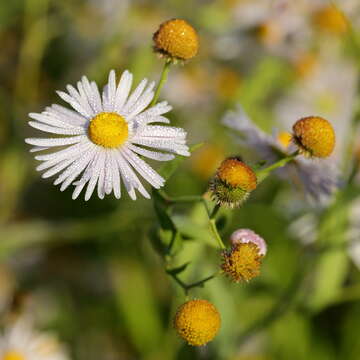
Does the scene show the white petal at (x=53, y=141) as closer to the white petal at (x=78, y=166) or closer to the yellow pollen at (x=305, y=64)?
the white petal at (x=78, y=166)

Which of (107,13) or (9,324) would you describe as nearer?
(9,324)

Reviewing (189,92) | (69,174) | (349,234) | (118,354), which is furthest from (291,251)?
(69,174)

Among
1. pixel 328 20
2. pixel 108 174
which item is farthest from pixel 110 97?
pixel 328 20

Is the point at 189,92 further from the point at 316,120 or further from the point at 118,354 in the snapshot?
the point at 316,120

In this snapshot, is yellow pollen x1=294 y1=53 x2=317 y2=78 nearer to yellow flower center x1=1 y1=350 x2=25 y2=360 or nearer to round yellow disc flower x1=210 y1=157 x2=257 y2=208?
yellow flower center x1=1 y1=350 x2=25 y2=360

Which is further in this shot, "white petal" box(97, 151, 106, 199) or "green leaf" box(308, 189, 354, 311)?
"green leaf" box(308, 189, 354, 311)

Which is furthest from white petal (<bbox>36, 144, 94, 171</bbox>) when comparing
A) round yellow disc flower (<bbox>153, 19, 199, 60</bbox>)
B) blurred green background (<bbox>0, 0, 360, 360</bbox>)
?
blurred green background (<bbox>0, 0, 360, 360</bbox>)
